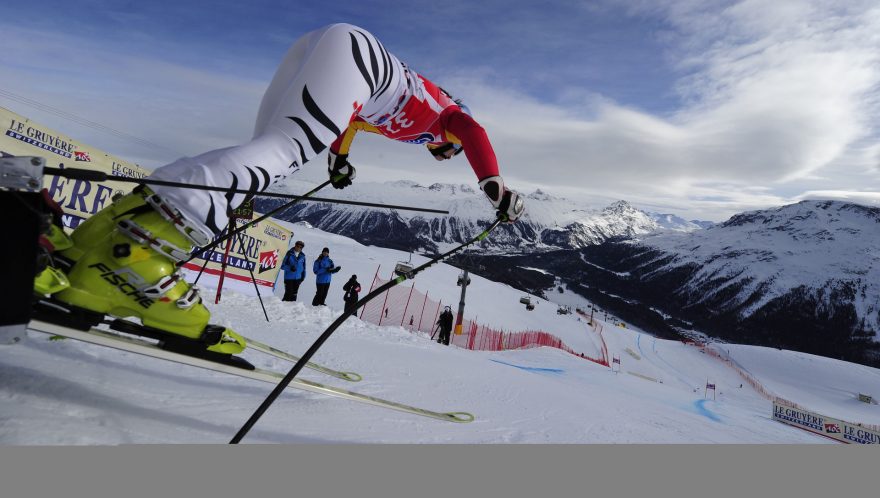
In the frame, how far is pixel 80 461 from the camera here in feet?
3.71

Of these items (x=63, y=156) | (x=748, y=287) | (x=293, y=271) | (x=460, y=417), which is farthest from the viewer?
(x=748, y=287)

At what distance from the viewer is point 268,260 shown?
1319 cm

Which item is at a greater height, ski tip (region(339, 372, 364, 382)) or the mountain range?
the mountain range

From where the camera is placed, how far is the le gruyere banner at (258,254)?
11516 millimetres

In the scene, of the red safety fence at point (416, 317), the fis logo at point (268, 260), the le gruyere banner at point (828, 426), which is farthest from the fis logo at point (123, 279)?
the le gruyere banner at point (828, 426)

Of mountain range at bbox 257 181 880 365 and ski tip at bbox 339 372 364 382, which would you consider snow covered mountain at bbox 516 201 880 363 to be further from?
ski tip at bbox 339 372 364 382

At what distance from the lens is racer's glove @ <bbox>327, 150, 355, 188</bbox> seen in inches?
109

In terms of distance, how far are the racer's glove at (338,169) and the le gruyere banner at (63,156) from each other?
7.28 meters

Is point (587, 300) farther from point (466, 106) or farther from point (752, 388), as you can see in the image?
point (466, 106)

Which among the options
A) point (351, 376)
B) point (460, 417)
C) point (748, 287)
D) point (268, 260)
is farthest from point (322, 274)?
point (748, 287)

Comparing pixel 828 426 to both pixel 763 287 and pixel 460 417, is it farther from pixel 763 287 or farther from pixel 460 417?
pixel 763 287

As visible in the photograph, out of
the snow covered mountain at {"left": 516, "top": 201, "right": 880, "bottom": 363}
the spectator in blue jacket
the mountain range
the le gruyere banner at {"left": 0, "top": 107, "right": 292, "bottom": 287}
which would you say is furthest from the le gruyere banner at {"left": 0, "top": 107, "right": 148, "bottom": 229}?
the snow covered mountain at {"left": 516, "top": 201, "right": 880, "bottom": 363}

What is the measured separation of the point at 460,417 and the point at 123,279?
1.70 m

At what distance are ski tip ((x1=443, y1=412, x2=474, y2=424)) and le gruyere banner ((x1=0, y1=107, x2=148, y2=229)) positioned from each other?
330 inches
